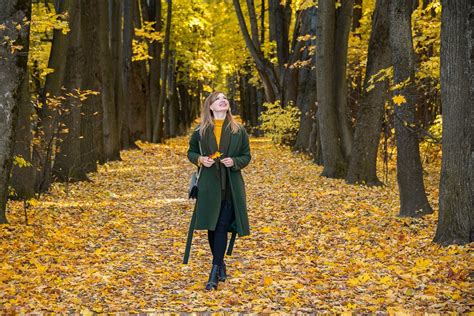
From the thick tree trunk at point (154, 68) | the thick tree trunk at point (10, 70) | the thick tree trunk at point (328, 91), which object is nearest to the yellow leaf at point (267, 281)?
the thick tree trunk at point (10, 70)

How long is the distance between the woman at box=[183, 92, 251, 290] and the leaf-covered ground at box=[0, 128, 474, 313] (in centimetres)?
61

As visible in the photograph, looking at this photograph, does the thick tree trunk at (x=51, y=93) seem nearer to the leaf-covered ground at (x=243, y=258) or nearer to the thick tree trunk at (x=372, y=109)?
the leaf-covered ground at (x=243, y=258)

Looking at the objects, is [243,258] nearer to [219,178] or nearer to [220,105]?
[219,178]

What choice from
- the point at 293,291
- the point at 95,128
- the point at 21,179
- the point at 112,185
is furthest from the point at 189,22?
the point at 293,291

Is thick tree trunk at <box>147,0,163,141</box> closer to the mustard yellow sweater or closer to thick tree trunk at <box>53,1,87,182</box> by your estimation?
thick tree trunk at <box>53,1,87,182</box>

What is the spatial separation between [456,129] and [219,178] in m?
3.19

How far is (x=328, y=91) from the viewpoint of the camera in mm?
17203

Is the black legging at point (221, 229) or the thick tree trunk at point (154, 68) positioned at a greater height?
the thick tree trunk at point (154, 68)

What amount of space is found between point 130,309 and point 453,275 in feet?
11.0

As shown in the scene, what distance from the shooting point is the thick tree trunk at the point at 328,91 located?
17047 millimetres

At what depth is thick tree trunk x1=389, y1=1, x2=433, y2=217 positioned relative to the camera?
34.9ft

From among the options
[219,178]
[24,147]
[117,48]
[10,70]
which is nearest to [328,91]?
[24,147]

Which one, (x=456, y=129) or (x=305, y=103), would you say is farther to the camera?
(x=305, y=103)

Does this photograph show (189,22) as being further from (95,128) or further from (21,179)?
(21,179)
